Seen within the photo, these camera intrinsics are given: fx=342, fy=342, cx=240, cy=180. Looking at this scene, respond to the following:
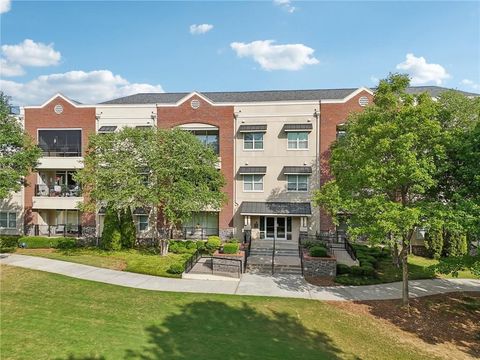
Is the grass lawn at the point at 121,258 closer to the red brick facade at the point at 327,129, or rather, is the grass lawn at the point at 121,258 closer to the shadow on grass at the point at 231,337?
the shadow on grass at the point at 231,337

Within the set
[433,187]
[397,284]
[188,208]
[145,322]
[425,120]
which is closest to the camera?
[145,322]

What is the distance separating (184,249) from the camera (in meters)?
26.0

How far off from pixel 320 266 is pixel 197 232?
13.5 m

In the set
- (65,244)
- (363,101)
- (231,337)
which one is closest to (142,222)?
(65,244)

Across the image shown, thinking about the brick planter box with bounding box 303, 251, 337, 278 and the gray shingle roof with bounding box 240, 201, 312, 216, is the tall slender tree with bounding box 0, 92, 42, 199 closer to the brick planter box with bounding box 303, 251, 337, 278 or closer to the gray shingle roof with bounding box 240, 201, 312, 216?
the gray shingle roof with bounding box 240, 201, 312, 216

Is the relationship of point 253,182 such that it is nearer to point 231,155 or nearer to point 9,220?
point 231,155

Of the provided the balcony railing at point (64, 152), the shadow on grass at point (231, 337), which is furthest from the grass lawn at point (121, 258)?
the balcony railing at point (64, 152)

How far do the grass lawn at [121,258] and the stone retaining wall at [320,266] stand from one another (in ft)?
25.4

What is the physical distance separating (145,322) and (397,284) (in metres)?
14.1

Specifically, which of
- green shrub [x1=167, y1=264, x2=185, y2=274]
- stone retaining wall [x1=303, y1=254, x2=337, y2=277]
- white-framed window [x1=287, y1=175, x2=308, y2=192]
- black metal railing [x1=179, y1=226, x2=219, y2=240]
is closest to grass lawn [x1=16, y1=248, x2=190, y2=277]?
green shrub [x1=167, y1=264, x2=185, y2=274]

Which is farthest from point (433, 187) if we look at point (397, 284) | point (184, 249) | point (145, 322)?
point (184, 249)

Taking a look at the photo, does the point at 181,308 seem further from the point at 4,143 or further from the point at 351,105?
the point at 351,105

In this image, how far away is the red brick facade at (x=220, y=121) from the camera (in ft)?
98.8

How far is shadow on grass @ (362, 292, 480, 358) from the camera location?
1318 cm
